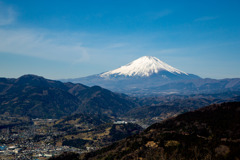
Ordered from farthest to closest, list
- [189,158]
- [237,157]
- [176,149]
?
[176,149] < [189,158] < [237,157]

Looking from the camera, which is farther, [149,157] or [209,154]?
[149,157]

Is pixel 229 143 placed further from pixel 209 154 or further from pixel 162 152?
pixel 162 152

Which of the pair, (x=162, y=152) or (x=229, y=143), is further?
(x=162, y=152)

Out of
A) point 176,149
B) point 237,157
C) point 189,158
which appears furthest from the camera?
point 176,149

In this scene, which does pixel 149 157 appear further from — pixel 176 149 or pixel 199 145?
pixel 199 145

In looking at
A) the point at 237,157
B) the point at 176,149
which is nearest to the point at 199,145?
the point at 176,149

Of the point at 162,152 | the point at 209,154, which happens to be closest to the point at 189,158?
the point at 209,154

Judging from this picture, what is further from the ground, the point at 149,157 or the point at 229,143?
the point at 229,143
